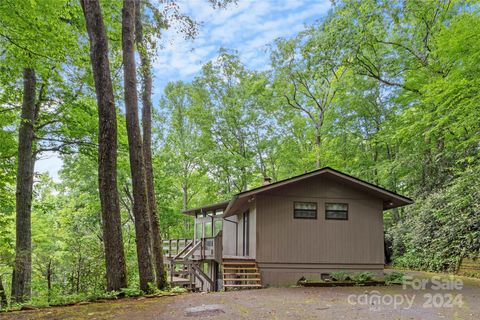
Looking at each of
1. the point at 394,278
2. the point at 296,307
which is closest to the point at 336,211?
the point at 394,278

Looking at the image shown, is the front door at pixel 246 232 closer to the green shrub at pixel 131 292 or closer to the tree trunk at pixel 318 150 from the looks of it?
the green shrub at pixel 131 292

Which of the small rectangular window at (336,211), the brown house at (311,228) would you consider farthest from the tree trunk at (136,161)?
the small rectangular window at (336,211)

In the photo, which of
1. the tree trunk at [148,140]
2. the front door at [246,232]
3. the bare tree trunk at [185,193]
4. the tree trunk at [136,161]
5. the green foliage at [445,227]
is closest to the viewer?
the tree trunk at [136,161]

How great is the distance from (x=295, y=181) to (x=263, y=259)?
8.77 feet

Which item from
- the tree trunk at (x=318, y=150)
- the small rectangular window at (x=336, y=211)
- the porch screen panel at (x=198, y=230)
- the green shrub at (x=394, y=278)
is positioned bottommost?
the green shrub at (x=394, y=278)

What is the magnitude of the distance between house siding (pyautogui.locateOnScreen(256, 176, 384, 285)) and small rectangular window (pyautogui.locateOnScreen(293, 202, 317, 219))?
0.43ft

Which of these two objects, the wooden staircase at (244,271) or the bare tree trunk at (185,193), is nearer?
the wooden staircase at (244,271)

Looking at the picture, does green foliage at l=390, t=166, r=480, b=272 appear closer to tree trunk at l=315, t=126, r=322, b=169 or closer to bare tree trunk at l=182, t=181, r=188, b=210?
tree trunk at l=315, t=126, r=322, b=169

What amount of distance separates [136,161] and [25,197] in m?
3.70

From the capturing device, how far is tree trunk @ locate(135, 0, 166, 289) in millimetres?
10047

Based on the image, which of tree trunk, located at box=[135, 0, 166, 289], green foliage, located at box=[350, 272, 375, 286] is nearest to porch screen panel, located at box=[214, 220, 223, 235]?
tree trunk, located at box=[135, 0, 166, 289]

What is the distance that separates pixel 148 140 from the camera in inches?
433

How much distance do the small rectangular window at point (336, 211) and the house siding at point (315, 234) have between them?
125 millimetres

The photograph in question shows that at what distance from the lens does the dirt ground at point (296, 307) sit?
6020 mm
